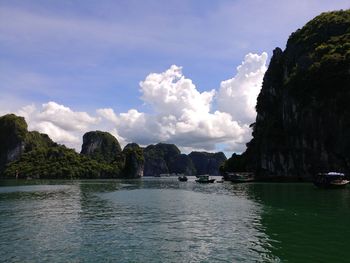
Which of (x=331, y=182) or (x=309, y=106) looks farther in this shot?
(x=309, y=106)

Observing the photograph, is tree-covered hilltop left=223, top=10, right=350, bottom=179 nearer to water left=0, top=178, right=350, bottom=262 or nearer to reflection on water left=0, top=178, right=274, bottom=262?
water left=0, top=178, right=350, bottom=262

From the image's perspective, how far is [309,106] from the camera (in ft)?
437

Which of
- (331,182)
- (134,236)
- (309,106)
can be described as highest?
(309,106)

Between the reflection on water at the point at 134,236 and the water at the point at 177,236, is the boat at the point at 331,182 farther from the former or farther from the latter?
the reflection on water at the point at 134,236

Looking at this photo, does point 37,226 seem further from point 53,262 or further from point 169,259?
point 169,259

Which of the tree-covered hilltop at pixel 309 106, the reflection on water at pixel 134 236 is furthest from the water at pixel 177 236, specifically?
the tree-covered hilltop at pixel 309 106

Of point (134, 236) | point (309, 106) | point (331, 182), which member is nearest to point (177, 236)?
point (134, 236)

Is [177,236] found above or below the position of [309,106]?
below

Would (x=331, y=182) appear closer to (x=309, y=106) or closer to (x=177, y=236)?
(x=309, y=106)

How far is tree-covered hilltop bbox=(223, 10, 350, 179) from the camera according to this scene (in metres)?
124

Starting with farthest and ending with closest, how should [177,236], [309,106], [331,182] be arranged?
1. [309,106]
2. [331,182]
3. [177,236]

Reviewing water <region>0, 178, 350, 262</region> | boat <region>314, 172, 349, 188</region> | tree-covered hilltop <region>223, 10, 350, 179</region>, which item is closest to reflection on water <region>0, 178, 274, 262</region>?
water <region>0, 178, 350, 262</region>

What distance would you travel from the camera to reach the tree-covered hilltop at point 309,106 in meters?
124

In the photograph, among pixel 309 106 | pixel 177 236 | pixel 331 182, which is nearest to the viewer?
pixel 177 236
